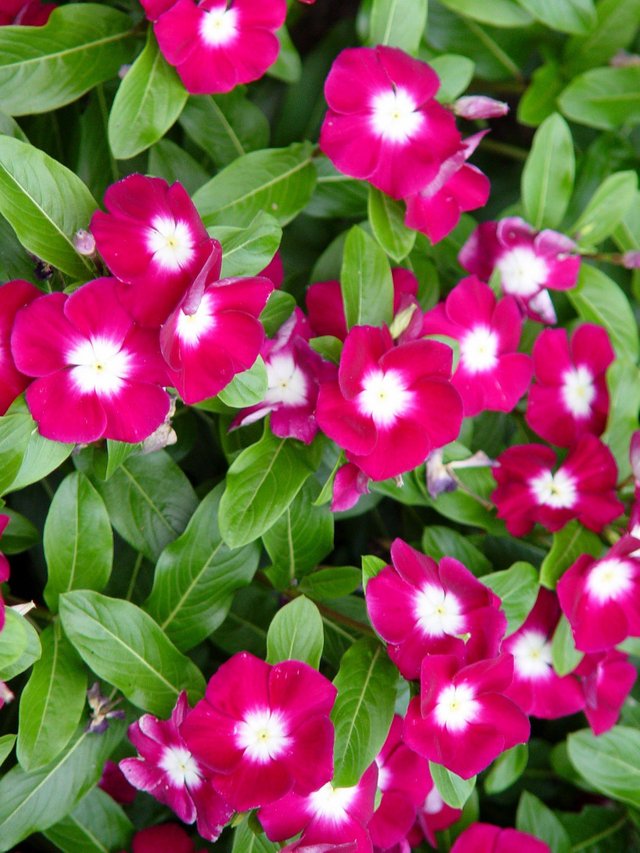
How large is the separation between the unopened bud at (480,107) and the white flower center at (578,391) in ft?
1.24

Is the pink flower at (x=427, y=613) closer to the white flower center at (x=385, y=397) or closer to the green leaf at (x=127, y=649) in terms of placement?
the white flower center at (x=385, y=397)

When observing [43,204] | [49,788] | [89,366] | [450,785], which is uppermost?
[43,204]

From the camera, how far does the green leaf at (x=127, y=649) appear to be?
1.00 meters

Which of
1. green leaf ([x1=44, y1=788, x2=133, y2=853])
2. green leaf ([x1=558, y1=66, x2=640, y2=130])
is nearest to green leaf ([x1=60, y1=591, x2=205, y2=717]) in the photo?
green leaf ([x1=44, y1=788, x2=133, y2=853])

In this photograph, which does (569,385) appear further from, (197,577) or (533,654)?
(197,577)

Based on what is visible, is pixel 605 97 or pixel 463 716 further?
pixel 605 97

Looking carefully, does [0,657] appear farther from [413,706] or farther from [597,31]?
[597,31]

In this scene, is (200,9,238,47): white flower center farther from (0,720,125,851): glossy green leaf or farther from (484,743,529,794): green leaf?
(484,743,529,794): green leaf

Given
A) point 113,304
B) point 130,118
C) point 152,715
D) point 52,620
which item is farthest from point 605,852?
point 130,118

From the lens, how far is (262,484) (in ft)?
3.43

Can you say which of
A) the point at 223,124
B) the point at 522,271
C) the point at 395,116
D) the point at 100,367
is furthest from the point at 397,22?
Result: the point at 100,367

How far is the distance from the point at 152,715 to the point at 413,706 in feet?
0.99

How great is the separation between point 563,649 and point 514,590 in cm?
13

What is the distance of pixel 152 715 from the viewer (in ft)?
3.39
